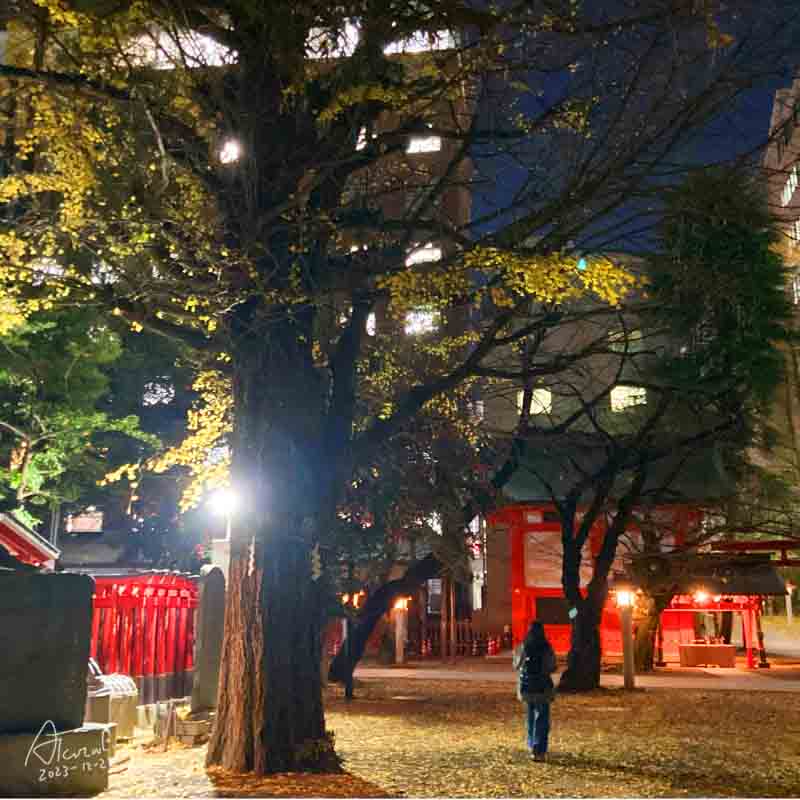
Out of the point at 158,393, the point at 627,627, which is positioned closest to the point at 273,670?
the point at 627,627

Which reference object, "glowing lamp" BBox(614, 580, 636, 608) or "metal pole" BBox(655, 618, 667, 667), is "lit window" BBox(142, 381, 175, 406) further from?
"metal pole" BBox(655, 618, 667, 667)

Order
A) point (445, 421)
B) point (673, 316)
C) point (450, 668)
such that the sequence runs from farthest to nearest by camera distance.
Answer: point (450, 668) < point (445, 421) < point (673, 316)

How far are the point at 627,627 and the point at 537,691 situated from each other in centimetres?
1098

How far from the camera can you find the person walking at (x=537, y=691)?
11133 mm

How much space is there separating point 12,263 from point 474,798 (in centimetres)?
806

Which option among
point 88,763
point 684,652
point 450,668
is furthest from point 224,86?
point 684,652

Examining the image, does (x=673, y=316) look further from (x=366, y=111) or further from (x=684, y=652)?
(x=684, y=652)

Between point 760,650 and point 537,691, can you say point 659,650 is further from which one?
point 537,691

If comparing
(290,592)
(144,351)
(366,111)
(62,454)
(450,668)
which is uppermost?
(144,351)

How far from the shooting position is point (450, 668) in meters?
28.5

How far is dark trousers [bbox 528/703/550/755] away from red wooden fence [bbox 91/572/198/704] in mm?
6987

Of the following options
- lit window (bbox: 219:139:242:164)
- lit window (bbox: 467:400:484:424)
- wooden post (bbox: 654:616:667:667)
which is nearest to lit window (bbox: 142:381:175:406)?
lit window (bbox: 467:400:484:424)

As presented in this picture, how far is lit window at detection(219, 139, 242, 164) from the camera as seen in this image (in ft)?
32.1

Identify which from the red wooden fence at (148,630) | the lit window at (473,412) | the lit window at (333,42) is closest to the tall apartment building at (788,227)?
the lit window at (333,42)
